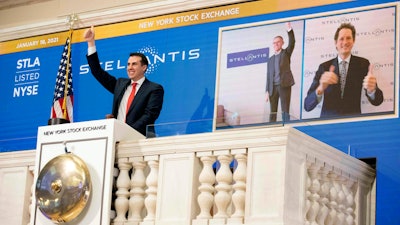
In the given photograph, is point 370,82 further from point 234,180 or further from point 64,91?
point 64,91

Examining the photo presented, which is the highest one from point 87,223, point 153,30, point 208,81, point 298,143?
point 153,30

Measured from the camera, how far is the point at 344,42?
11250mm

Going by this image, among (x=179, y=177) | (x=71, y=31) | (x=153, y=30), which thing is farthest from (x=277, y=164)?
(x=71, y=31)

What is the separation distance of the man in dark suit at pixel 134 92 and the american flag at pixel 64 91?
465 mm

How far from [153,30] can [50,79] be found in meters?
1.79

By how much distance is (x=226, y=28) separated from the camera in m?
12.3

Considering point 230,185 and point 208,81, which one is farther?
point 208,81

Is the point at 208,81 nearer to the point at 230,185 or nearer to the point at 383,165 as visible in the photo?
the point at 383,165

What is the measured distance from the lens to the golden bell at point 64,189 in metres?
9.18

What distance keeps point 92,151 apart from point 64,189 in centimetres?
45

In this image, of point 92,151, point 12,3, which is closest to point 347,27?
point 92,151

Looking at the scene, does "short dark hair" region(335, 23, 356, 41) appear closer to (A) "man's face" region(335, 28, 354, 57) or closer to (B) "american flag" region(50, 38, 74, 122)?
(A) "man's face" region(335, 28, 354, 57)

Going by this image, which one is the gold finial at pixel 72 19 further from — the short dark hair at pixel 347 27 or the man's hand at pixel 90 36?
the short dark hair at pixel 347 27

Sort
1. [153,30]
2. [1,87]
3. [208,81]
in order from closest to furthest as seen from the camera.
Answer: [208,81] → [153,30] → [1,87]
